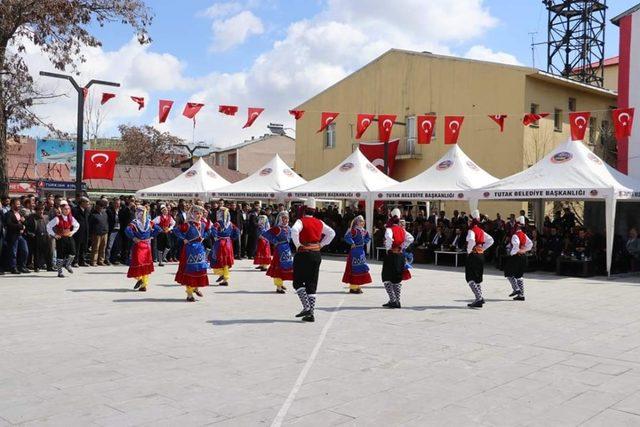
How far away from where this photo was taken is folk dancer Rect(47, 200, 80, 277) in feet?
46.2

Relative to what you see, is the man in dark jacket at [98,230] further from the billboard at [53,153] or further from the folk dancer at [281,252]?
the billboard at [53,153]

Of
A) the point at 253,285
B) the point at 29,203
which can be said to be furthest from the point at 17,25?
the point at 253,285

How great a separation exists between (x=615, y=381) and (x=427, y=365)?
1.85 m

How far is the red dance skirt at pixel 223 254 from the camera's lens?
13.6 meters

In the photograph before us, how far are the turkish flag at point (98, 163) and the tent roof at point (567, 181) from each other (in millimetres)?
10410

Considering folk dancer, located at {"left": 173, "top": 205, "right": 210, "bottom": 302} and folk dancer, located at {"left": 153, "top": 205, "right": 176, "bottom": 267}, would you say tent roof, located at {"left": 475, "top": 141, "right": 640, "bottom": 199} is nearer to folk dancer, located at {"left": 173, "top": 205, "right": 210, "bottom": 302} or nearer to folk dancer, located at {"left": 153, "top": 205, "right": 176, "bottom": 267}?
folk dancer, located at {"left": 153, "top": 205, "right": 176, "bottom": 267}

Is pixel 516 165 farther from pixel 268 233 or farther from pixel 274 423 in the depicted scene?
pixel 274 423

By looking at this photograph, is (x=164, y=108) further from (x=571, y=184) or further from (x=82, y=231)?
(x=571, y=184)

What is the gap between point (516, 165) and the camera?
27609mm

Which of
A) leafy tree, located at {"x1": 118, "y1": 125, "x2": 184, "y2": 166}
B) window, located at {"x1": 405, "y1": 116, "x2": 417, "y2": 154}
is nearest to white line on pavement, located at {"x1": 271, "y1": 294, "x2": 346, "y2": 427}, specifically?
window, located at {"x1": 405, "y1": 116, "x2": 417, "y2": 154}

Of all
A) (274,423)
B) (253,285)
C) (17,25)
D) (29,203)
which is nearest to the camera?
(274,423)

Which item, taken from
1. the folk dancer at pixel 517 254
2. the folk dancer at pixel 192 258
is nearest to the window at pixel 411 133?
the folk dancer at pixel 517 254

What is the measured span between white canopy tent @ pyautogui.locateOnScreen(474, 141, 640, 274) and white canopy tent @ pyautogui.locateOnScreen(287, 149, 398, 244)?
152 inches

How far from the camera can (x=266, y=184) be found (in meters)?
24.7
